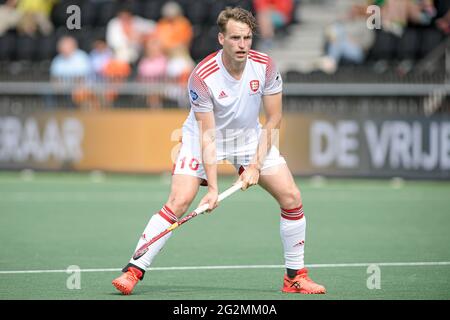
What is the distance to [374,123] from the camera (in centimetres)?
1827

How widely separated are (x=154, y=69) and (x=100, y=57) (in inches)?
53.5

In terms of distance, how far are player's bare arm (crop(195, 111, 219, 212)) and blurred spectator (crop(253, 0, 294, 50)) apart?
41.6 ft

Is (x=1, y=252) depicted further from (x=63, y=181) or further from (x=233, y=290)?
(x=63, y=181)

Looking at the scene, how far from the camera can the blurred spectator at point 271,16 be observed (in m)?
21.6

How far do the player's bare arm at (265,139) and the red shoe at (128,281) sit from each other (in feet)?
3.42

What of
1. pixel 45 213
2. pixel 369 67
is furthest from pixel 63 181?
pixel 369 67

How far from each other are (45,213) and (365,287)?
22.2 ft

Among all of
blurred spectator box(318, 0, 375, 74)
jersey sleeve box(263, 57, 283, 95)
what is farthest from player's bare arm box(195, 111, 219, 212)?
blurred spectator box(318, 0, 375, 74)

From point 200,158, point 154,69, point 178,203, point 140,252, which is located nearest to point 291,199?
point 200,158

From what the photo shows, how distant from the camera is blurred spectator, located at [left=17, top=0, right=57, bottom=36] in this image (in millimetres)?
23375

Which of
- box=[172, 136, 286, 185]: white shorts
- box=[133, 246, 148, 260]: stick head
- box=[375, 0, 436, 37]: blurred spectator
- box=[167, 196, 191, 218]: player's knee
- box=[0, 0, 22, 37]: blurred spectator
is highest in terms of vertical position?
box=[0, 0, 22, 37]: blurred spectator

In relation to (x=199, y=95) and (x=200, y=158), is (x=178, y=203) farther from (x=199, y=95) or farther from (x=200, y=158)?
(x=199, y=95)

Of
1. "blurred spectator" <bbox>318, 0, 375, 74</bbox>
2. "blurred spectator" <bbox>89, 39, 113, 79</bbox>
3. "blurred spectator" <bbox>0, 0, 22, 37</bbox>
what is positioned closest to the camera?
"blurred spectator" <bbox>318, 0, 375, 74</bbox>

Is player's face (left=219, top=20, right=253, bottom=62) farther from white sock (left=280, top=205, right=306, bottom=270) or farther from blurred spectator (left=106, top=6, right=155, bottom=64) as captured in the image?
blurred spectator (left=106, top=6, right=155, bottom=64)
